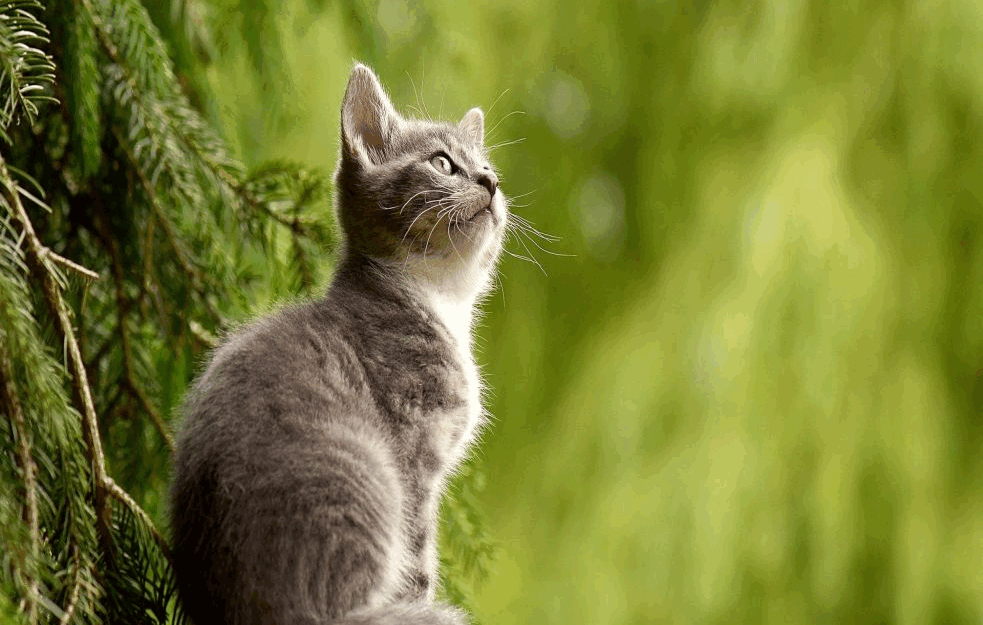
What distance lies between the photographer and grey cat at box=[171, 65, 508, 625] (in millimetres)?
939

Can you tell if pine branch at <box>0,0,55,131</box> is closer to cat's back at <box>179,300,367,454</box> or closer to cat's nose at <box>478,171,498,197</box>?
cat's back at <box>179,300,367,454</box>

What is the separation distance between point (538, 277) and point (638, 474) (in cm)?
55

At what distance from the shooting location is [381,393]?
1.13 meters

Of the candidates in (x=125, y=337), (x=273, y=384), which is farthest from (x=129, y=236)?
(x=273, y=384)

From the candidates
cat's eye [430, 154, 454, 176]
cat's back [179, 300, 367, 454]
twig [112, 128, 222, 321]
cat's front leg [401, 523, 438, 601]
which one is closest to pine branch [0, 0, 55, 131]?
twig [112, 128, 222, 321]

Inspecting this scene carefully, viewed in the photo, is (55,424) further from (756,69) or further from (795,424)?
(756,69)

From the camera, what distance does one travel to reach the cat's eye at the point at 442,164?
1283mm

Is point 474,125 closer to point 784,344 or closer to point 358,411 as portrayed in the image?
point 358,411

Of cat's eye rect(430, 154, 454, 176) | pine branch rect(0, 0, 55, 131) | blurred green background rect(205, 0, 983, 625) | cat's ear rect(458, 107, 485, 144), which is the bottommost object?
blurred green background rect(205, 0, 983, 625)

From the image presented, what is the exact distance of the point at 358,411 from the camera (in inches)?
42.2

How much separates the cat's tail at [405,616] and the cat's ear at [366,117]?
55cm

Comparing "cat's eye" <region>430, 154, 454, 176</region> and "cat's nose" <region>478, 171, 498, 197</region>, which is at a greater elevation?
"cat's eye" <region>430, 154, 454, 176</region>

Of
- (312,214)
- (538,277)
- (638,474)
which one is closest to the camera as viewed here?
(312,214)

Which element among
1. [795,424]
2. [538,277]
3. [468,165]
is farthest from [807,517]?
[468,165]
